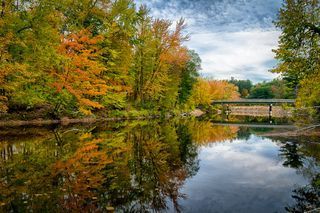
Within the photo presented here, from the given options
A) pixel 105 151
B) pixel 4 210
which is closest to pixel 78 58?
Result: pixel 105 151

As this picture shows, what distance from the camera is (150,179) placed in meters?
8.31

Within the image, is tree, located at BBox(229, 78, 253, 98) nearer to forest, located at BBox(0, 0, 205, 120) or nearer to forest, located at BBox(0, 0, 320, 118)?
forest, located at BBox(0, 0, 205, 120)

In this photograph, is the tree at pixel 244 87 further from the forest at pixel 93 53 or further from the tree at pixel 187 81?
the forest at pixel 93 53

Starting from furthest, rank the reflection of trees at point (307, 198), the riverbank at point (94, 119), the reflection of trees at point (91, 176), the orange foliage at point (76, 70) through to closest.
Answer: 1. the orange foliage at point (76, 70)
2. the riverbank at point (94, 119)
3. the reflection of trees at point (91, 176)
4. the reflection of trees at point (307, 198)

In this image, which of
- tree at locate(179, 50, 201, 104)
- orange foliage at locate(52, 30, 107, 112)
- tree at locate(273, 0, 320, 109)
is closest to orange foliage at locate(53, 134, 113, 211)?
tree at locate(273, 0, 320, 109)

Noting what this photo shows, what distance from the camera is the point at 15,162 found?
10.0 meters

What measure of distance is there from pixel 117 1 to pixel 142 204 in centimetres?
3006

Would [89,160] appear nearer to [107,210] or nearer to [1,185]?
[1,185]

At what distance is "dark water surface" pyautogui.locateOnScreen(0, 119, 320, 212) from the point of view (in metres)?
6.28

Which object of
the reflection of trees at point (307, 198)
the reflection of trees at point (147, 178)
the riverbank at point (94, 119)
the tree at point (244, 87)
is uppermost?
the tree at point (244, 87)

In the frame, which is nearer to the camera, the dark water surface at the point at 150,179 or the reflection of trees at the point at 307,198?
the reflection of trees at the point at 307,198

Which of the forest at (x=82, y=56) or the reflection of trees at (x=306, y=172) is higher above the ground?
the forest at (x=82, y=56)

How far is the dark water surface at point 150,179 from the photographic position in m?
6.28

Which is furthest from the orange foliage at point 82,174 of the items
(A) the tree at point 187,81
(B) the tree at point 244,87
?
(B) the tree at point 244,87
